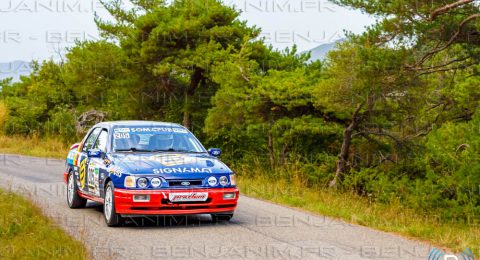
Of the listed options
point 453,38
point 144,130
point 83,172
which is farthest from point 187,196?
point 453,38

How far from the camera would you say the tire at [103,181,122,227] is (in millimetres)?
9672

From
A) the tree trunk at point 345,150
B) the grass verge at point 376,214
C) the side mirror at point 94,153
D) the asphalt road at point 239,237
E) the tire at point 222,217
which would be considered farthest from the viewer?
the tree trunk at point 345,150

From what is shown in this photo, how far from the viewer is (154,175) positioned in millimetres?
9500

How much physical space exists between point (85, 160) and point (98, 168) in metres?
1.07

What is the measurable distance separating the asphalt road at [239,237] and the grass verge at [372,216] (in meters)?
0.34

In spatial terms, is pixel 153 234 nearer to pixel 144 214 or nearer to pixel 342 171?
pixel 144 214

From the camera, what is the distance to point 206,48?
25703 mm

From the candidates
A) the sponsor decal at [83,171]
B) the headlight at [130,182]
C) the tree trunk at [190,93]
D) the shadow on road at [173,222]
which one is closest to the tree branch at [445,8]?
the shadow on road at [173,222]

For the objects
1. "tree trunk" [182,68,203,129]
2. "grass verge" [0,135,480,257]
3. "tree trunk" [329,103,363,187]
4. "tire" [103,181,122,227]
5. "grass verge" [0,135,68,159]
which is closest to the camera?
"grass verge" [0,135,480,257]

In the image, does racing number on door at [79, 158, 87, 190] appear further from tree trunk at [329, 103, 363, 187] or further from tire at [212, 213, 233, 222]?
tree trunk at [329, 103, 363, 187]

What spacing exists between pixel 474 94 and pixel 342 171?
532 centimetres

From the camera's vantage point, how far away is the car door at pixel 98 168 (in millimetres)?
10398

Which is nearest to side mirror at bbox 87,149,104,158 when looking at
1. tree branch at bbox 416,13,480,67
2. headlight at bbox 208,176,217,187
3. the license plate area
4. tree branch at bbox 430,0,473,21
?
the license plate area

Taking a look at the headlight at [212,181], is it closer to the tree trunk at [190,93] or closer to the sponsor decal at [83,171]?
the sponsor decal at [83,171]
